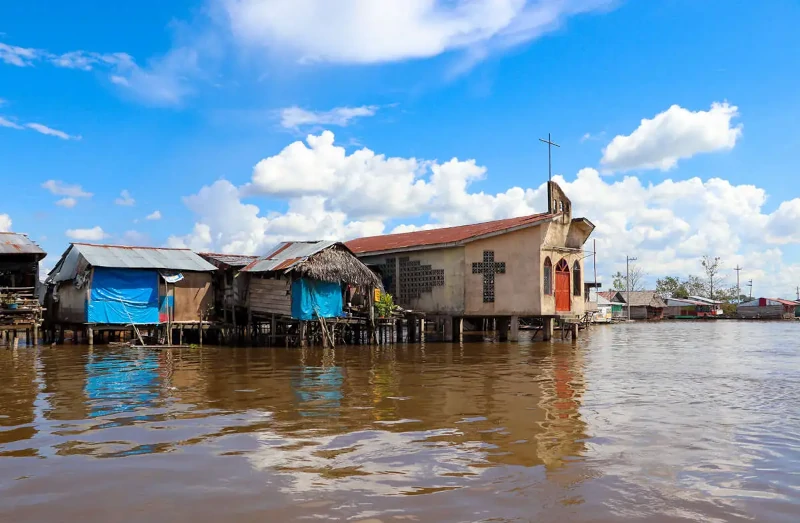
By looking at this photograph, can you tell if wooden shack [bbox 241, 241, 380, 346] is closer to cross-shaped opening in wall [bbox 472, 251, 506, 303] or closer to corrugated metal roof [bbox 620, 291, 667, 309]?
cross-shaped opening in wall [bbox 472, 251, 506, 303]

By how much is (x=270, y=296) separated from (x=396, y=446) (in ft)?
54.1

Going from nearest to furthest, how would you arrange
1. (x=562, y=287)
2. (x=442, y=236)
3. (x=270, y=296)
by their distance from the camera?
(x=270, y=296) < (x=562, y=287) < (x=442, y=236)

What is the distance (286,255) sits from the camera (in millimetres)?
23016

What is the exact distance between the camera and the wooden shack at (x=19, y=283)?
20.3 meters

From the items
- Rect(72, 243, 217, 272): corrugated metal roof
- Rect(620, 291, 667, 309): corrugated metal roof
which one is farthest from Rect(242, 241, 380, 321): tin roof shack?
Rect(620, 291, 667, 309): corrugated metal roof

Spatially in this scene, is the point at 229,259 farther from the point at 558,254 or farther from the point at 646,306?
the point at 646,306

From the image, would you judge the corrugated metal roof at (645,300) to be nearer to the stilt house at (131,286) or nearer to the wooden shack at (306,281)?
the wooden shack at (306,281)

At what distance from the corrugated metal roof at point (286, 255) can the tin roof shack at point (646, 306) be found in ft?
155

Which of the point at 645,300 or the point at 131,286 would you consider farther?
the point at 645,300

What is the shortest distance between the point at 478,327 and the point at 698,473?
28.7 metres

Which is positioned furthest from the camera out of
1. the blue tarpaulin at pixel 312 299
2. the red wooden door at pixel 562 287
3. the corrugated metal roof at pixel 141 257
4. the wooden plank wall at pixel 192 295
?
the red wooden door at pixel 562 287

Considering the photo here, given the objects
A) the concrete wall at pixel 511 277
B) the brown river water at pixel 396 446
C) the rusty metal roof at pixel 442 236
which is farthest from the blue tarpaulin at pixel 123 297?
the concrete wall at pixel 511 277

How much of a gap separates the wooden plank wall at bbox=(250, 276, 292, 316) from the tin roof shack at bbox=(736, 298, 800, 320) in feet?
181

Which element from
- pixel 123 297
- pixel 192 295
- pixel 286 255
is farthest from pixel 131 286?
pixel 286 255
